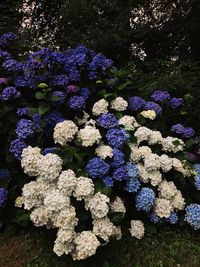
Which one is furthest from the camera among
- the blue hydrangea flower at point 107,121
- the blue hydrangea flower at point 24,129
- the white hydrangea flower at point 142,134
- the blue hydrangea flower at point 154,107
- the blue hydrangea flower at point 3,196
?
the blue hydrangea flower at point 154,107

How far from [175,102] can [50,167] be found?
196cm

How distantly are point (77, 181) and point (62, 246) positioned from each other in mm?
550

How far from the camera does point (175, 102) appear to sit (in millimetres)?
5645

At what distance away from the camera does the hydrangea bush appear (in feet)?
13.8

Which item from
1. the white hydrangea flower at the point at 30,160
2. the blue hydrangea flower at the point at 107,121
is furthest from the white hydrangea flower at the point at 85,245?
the blue hydrangea flower at the point at 107,121

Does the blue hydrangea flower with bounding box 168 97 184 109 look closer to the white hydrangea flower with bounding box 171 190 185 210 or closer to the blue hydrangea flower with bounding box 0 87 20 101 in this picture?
the white hydrangea flower with bounding box 171 190 185 210

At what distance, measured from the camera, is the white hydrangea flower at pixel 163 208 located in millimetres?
4734

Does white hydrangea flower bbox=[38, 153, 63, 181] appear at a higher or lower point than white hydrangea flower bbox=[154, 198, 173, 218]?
higher

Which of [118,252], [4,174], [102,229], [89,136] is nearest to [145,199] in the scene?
[118,252]

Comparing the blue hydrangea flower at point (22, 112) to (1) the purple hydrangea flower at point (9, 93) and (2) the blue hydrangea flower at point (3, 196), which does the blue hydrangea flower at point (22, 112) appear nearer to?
(1) the purple hydrangea flower at point (9, 93)

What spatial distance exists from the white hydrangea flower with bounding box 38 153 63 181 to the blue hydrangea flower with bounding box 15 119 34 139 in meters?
0.44

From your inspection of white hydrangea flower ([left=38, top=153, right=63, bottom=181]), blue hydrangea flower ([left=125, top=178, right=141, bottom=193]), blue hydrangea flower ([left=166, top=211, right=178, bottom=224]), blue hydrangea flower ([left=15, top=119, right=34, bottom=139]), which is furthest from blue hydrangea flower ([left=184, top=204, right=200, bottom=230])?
blue hydrangea flower ([left=15, top=119, right=34, bottom=139])

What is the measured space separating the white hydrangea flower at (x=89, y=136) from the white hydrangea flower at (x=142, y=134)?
526mm

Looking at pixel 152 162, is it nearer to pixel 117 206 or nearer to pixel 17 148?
pixel 117 206
